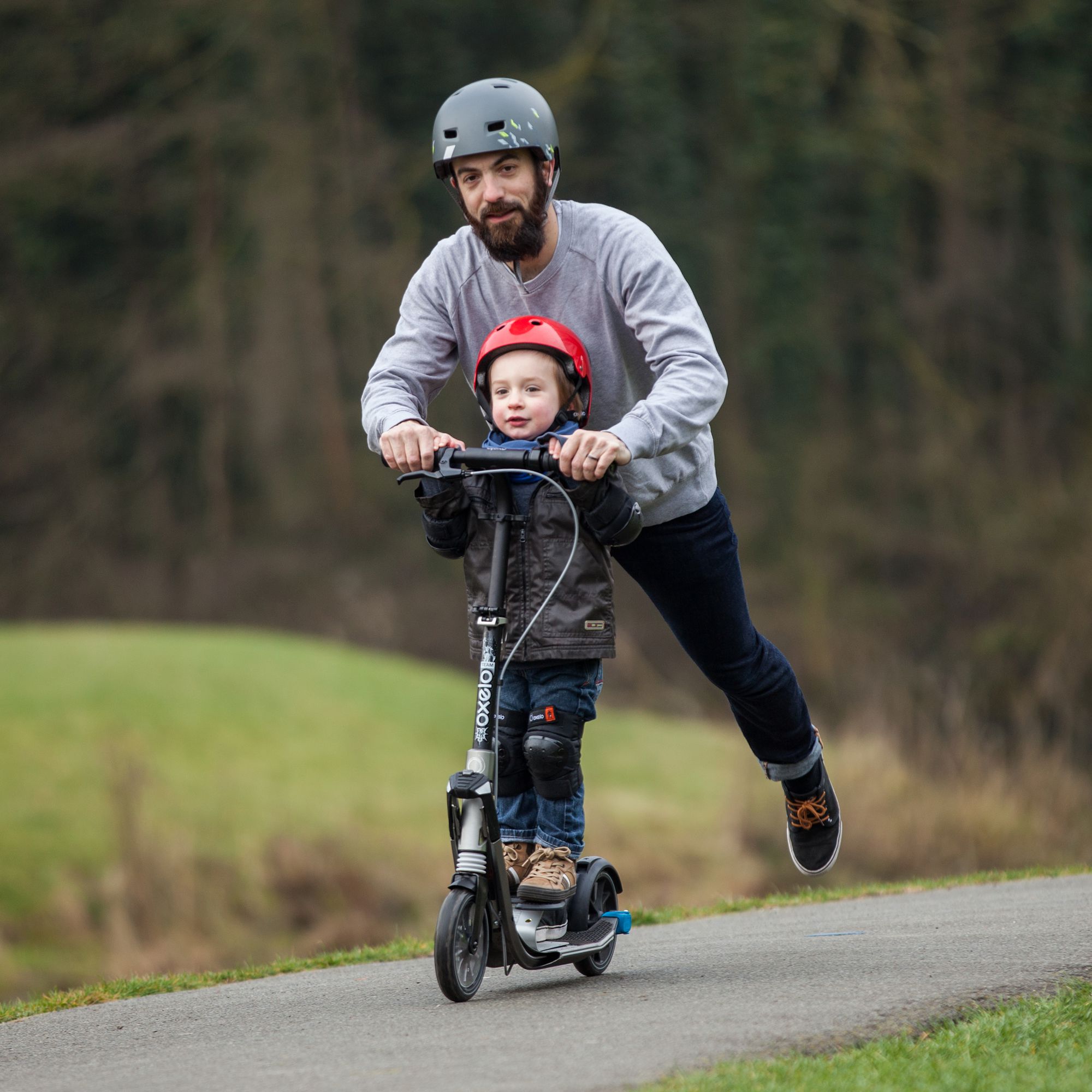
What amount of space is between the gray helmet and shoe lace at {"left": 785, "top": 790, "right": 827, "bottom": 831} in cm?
215

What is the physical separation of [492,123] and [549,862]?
6.08ft

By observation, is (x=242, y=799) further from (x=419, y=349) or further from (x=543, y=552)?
(x=543, y=552)

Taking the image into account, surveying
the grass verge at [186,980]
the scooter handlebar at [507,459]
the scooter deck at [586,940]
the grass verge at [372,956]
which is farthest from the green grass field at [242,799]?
the scooter handlebar at [507,459]

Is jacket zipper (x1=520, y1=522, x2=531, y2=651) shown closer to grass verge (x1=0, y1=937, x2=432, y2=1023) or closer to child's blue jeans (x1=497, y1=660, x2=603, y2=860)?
child's blue jeans (x1=497, y1=660, x2=603, y2=860)

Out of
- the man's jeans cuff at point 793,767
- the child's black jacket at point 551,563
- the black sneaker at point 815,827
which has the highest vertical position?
the child's black jacket at point 551,563

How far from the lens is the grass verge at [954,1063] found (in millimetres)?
3043

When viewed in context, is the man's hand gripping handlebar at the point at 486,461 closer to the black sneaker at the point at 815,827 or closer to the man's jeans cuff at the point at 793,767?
the man's jeans cuff at the point at 793,767

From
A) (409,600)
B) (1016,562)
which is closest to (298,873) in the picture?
(1016,562)

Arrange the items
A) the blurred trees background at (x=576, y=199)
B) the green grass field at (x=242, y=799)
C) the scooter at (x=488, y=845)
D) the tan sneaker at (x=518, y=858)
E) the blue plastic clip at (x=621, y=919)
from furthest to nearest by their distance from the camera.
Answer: the blurred trees background at (x=576, y=199) < the green grass field at (x=242, y=799) < the blue plastic clip at (x=621, y=919) < the tan sneaker at (x=518, y=858) < the scooter at (x=488, y=845)

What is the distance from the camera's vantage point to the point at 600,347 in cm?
429

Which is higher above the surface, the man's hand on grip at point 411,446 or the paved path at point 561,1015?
the man's hand on grip at point 411,446

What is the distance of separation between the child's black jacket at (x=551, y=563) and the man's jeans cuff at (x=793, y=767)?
1.12m

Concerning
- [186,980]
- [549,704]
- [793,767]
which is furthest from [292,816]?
[549,704]

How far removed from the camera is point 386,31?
26.1 meters
